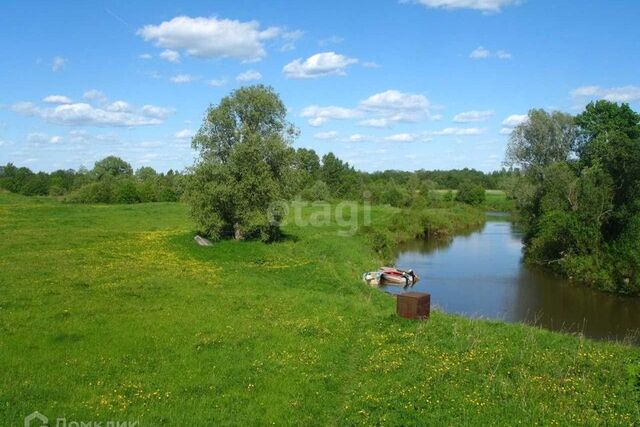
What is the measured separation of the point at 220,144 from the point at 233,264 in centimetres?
1085

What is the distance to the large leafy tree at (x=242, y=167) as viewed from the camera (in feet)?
119

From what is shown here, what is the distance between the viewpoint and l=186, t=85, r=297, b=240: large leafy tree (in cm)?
3634

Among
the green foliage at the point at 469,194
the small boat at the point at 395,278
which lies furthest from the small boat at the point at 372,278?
the green foliage at the point at 469,194

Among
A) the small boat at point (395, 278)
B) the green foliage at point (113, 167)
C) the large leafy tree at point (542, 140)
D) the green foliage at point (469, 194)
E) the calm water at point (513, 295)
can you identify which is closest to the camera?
the calm water at point (513, 295)

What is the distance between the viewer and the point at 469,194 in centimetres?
11412

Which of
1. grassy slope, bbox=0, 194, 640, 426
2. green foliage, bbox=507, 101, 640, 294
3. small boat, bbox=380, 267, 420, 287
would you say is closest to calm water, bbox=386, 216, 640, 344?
small boat, bbox=380, 267, 420, 287

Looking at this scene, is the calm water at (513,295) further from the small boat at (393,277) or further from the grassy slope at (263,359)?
the grassy slope at (263,359)

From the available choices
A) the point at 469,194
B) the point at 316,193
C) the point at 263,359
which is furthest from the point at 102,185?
the point at 263,359

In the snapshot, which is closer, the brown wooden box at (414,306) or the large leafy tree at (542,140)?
the brown wooden box at (414,306)

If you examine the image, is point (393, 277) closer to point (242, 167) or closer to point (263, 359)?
point (242, 167)

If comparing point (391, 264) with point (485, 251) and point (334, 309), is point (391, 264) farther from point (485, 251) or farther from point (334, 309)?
point (334, 309)

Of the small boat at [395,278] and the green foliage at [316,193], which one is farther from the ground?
the green foliage at [316,193]

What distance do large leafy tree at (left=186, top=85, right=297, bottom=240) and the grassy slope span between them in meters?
11.5

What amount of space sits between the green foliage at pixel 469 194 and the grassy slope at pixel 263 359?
93459 millimetres
